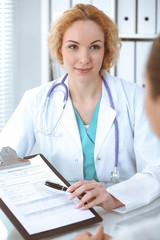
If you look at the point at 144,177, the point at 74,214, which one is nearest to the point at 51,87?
the point at 144,177

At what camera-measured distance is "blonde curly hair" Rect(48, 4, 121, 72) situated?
1539 millimetres

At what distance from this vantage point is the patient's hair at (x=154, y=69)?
68 centimetres

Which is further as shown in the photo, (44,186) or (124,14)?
(124,14)

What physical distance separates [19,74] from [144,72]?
1969mm

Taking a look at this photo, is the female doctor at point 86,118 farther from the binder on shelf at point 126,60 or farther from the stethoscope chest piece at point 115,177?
the binder on shelf at point 126,60

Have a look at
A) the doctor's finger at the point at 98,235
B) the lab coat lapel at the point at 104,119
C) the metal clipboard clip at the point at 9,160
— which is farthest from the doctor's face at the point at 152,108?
the lab coat lapel at the point at 104,119

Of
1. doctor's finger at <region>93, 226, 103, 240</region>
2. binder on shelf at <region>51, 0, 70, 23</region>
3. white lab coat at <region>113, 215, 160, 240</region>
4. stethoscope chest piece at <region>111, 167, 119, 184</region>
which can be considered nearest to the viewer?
Result: white lab coat at <region>113, 215, 160, 240</region>

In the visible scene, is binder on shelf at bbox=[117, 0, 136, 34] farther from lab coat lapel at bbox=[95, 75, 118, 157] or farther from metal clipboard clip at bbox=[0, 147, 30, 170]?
metal clipboard clip at bbox=[0, 147, 30, 170]

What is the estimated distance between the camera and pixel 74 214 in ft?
3.24

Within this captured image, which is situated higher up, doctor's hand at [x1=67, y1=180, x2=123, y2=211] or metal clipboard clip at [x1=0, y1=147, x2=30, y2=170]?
metal clipboard clip at [x1=0, y1=147, x2=30, y2=170]

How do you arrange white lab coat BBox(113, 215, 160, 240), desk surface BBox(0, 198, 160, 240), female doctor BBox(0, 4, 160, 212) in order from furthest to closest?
1. female doctor BBox(0, 4, 160, 212)
2. desk surface BBox(0, 198, 160, 240)
3. white lab coat BBox(113, 215, 160, 240)

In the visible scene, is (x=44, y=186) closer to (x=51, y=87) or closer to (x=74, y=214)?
(x=74, y=214)

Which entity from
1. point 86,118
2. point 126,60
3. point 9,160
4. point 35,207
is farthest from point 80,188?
point 126,60

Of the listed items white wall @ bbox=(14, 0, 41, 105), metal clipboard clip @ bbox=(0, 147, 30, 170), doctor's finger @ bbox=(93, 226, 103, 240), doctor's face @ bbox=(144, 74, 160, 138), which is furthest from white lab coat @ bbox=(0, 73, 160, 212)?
white wall @ bbox=(14, 0, 41, 105)
